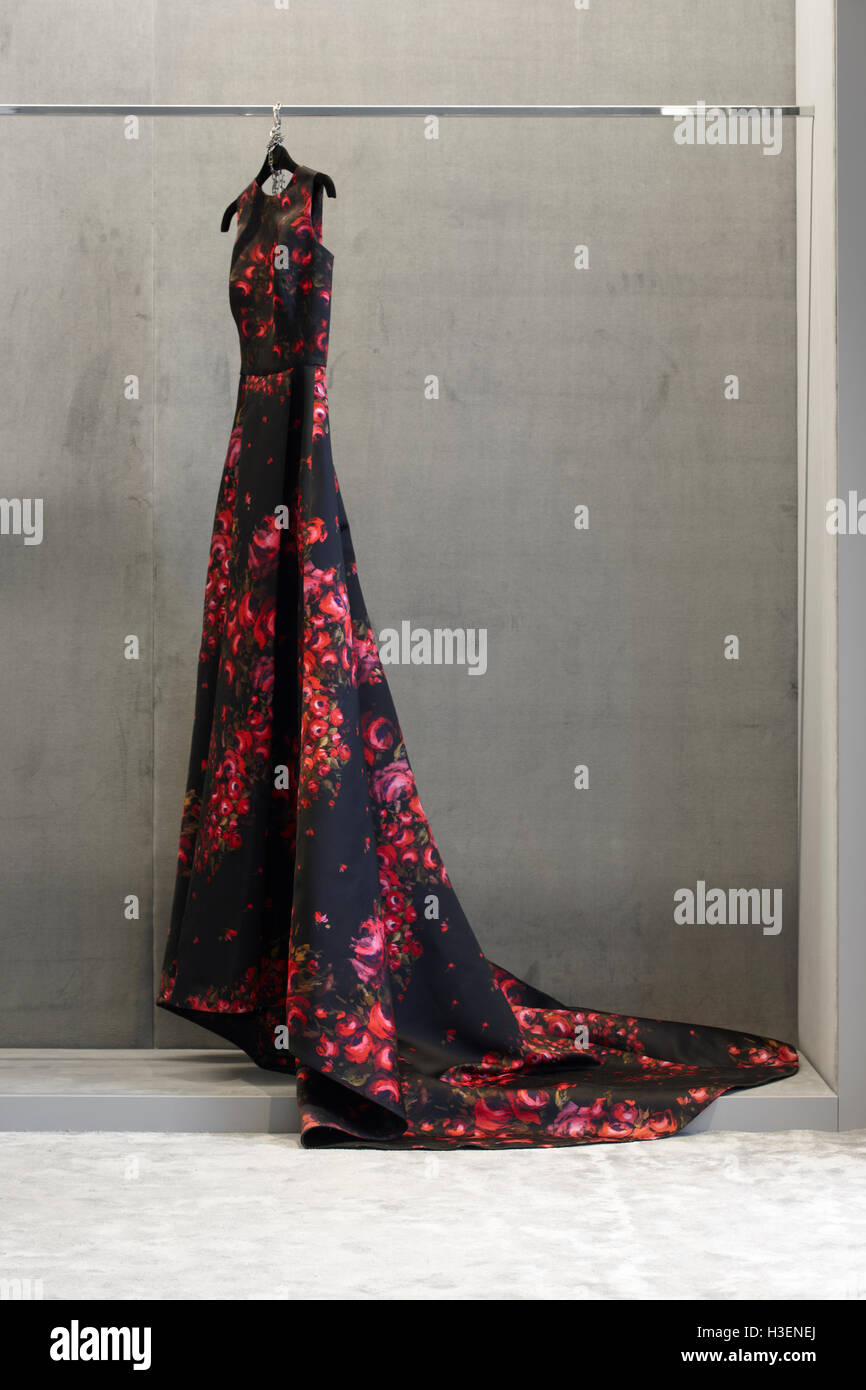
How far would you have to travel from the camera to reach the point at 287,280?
1948mm

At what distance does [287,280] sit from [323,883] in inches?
36.1

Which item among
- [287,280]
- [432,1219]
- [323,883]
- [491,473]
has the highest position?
[287,280]

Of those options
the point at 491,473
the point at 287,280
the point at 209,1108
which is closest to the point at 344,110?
the point at 287,280

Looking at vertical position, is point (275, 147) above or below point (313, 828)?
above

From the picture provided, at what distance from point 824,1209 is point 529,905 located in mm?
898

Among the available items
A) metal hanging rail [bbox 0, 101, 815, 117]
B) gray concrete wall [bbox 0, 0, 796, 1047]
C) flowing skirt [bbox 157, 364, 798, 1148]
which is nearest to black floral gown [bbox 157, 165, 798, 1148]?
flowing skirt [bbox 157, 364, 798, 1148]

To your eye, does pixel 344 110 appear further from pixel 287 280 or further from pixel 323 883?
pixel 323 883

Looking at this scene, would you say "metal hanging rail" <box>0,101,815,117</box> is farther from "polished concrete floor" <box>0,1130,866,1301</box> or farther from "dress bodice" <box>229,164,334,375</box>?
"polished concrete floor" <box>0,1130,866,1301</box>

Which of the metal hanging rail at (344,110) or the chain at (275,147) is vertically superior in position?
the metal hanging rail at (344,110)

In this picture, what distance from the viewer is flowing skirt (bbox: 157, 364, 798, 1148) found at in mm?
1806

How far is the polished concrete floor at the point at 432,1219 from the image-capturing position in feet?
4.30

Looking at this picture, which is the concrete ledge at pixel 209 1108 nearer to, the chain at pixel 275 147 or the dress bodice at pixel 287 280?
the dress bodice at pixel 287 280

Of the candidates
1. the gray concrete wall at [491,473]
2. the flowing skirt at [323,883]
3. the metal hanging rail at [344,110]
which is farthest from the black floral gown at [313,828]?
the gray concrete wall at [491,473]
